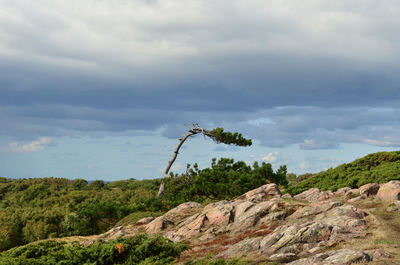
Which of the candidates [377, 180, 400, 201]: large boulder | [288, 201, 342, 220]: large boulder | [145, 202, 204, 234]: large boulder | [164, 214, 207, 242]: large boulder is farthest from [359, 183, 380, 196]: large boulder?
[164, 214, 207, 242]: large boulder

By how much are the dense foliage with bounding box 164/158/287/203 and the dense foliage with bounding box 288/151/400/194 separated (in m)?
7.24

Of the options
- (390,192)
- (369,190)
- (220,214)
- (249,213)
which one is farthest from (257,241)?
(369,190)

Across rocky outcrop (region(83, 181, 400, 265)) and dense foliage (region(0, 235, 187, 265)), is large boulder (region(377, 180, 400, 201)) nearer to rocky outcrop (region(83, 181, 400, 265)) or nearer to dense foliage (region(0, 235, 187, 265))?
rocky outcrop (region(83, 181, 400, 265))

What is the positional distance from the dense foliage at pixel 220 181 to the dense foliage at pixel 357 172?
724 cm

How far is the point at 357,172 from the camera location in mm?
43281

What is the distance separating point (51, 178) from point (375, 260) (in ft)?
242

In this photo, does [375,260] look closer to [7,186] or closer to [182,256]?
[182,256]

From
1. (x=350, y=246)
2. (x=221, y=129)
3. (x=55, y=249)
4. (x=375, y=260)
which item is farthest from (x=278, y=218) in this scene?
(x=221, y=129)

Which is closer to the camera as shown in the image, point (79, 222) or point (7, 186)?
point (79, 222)

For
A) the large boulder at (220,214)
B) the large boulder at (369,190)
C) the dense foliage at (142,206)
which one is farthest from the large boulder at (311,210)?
the dense foliage at (142,206)

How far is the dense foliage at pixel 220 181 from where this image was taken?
103ft

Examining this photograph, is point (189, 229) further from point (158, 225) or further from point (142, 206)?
point (142, 206)

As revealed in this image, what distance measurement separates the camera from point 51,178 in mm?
75000

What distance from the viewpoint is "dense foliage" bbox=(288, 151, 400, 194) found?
3767 cm
